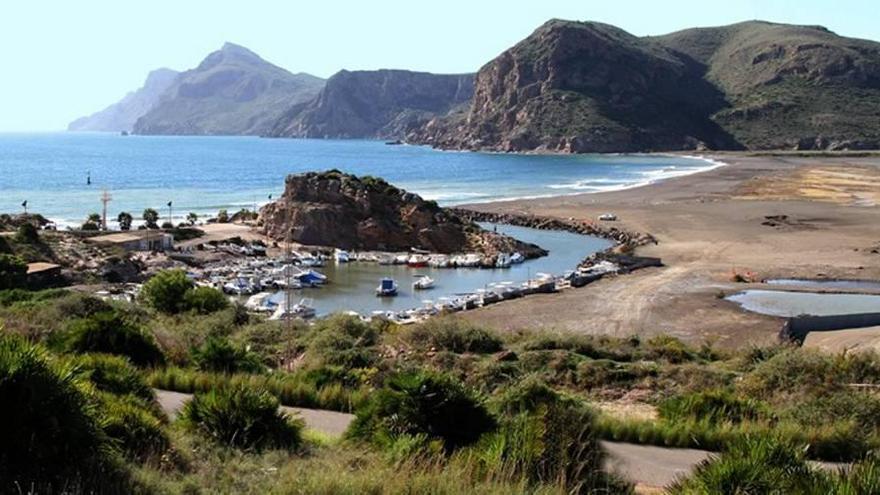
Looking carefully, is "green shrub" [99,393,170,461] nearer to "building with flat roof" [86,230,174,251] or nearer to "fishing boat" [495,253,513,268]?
"fishing boat" [495,253,513,268]

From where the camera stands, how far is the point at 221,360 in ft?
46.0

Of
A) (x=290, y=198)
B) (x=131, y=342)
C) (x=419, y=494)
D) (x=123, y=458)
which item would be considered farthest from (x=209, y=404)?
(x=290, y=198)

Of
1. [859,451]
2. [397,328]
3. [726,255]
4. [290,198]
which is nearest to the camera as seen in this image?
[859,451]

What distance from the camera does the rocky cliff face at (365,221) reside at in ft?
172

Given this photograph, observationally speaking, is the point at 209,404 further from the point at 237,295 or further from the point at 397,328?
the point at 237,295

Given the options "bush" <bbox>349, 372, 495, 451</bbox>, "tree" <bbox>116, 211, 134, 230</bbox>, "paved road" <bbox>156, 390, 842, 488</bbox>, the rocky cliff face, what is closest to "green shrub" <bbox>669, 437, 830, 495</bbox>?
"paved road" <bbox>156, 390, 842, 488</bbox>

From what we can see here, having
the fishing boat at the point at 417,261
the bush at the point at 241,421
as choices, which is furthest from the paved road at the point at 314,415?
the fishing boat at the point at 417,261

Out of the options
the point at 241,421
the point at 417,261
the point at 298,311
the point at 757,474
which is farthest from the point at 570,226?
the point at 757,474

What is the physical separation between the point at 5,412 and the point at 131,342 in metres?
8.33

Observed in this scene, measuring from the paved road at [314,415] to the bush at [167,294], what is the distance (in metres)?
14.8

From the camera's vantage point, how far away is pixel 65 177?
109062 millimetres

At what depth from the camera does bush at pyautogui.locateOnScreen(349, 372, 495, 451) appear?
8117mm

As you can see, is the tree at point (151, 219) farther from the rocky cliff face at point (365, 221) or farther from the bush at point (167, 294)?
the bush at point (167, 294)

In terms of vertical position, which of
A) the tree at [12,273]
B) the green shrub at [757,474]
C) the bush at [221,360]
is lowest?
the tree at [12,273]
